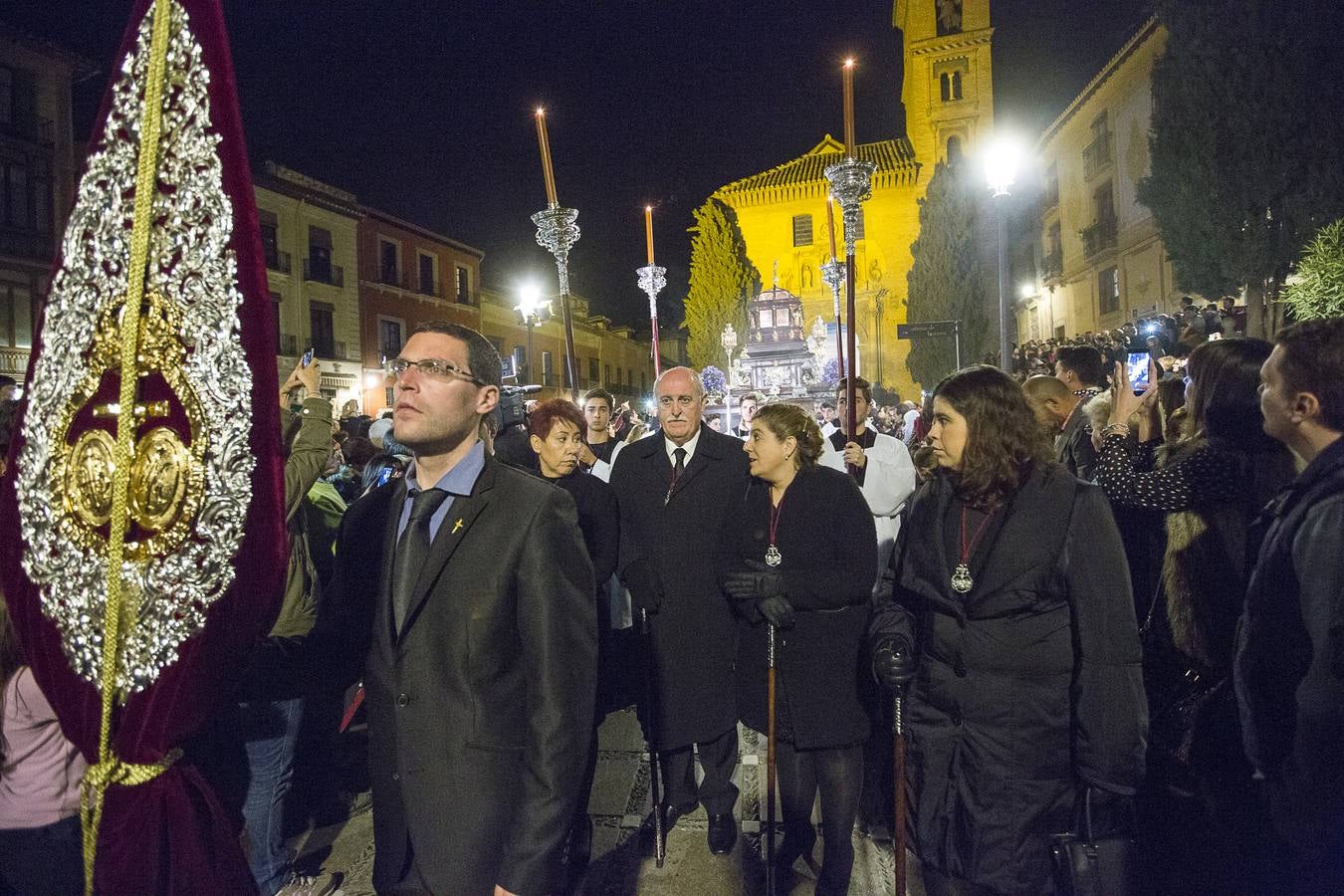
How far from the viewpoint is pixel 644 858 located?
3.71 metres

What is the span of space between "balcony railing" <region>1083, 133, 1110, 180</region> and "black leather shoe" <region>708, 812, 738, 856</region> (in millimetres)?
32243

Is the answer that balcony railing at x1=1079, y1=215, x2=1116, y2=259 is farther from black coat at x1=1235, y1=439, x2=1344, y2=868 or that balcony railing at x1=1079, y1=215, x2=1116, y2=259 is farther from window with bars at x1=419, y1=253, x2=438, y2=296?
black coat at x1=1235, y1=439, x2=1344, y2=868

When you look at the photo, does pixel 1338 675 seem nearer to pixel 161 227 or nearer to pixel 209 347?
pixel 209 347

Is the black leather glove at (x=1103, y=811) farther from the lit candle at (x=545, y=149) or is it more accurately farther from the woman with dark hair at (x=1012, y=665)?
the lit candle at (x=545, y=149)

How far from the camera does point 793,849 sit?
3406 millimetres

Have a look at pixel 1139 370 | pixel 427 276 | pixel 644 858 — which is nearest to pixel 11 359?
pixel 427 276

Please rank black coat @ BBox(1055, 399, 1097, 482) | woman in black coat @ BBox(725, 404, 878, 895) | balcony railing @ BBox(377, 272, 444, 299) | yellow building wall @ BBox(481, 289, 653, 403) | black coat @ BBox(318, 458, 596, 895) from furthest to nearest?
yellow building wall @ BBox(481, 289, 653, 403) < balcony railing @ BBox(377, 272, 444, 299) < black coat @ BBox(1055, 399, 1097, 482) < woman in black coat @ BBox(725, 404, 878, 895) < black coat @ BBox(318, 458, 596, 895)

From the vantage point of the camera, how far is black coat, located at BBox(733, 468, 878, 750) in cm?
331

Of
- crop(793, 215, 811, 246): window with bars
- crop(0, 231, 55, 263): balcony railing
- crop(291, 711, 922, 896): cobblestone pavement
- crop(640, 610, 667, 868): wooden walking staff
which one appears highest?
crop(793, 215, 811, 246): window with bars

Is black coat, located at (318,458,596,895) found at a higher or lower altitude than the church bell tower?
lower

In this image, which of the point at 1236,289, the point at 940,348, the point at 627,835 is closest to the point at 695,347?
the point at 940,348

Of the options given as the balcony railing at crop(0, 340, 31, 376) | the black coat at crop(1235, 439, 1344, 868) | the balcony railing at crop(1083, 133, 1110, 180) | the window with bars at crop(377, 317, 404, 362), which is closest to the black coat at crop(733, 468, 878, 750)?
the black coat at crop(1235, 439, 1344, 868)

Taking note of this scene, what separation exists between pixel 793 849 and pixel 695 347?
4026 centimetres

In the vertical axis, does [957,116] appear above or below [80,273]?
above
